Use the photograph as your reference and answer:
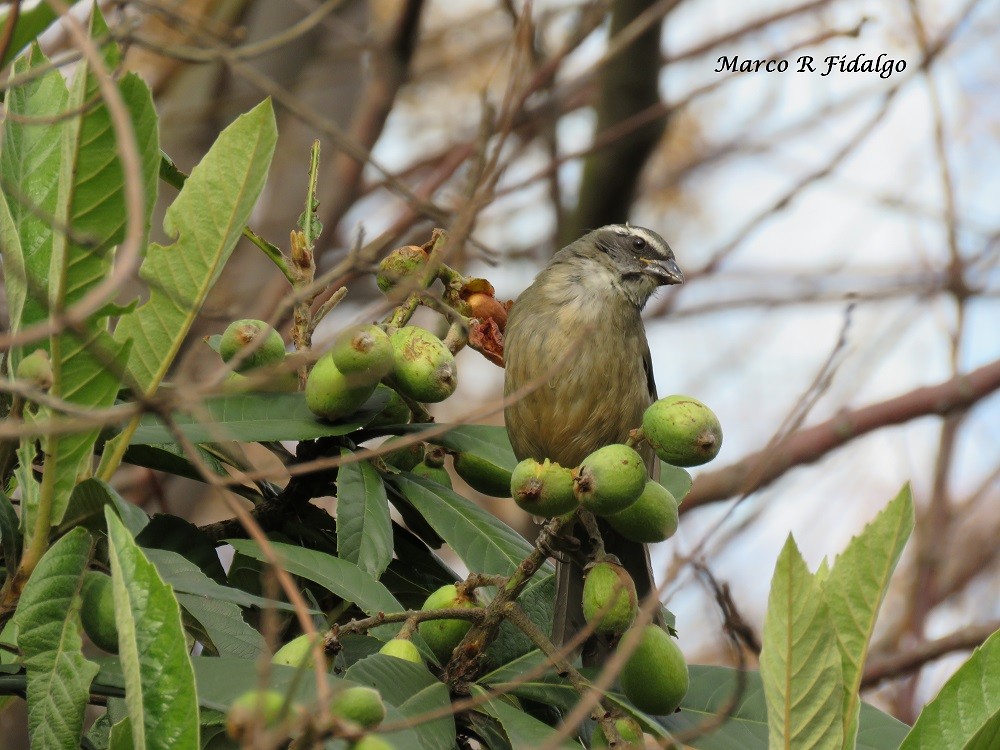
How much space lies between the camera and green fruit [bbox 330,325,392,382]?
1.55 meters

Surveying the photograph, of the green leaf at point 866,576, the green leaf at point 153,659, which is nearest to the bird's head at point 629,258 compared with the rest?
the green leaf at point 866,576

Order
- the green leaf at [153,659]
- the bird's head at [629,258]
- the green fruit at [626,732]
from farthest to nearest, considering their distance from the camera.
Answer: the bird's head at [629,258] < the green fruit at [626,732] < the green leaf at [153,659]

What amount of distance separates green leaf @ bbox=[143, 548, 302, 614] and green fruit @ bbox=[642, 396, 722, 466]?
499mm

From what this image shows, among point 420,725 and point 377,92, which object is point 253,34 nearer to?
point 377,92

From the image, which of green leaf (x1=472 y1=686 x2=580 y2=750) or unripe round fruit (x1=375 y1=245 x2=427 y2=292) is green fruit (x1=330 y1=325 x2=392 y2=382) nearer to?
unripe round fruit (x1=375 y1=245 x2=427 y2=292)

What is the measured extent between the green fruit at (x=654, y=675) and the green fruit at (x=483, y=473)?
1.50ft

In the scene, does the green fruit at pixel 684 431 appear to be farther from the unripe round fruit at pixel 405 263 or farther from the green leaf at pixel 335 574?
the unripe round fruit at pixel 405 263

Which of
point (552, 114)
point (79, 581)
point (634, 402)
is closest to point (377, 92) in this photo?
point (552, 114)

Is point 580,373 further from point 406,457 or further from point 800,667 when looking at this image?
point 800,667

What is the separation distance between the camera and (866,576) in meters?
1.49

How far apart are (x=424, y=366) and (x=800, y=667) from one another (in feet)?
2.20

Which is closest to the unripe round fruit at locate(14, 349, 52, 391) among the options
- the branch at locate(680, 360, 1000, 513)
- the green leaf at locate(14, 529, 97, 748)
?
the green leaf at locate(14, 529, 97, 748)

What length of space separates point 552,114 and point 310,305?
3.31 metres

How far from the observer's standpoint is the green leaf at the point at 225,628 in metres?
1.38
